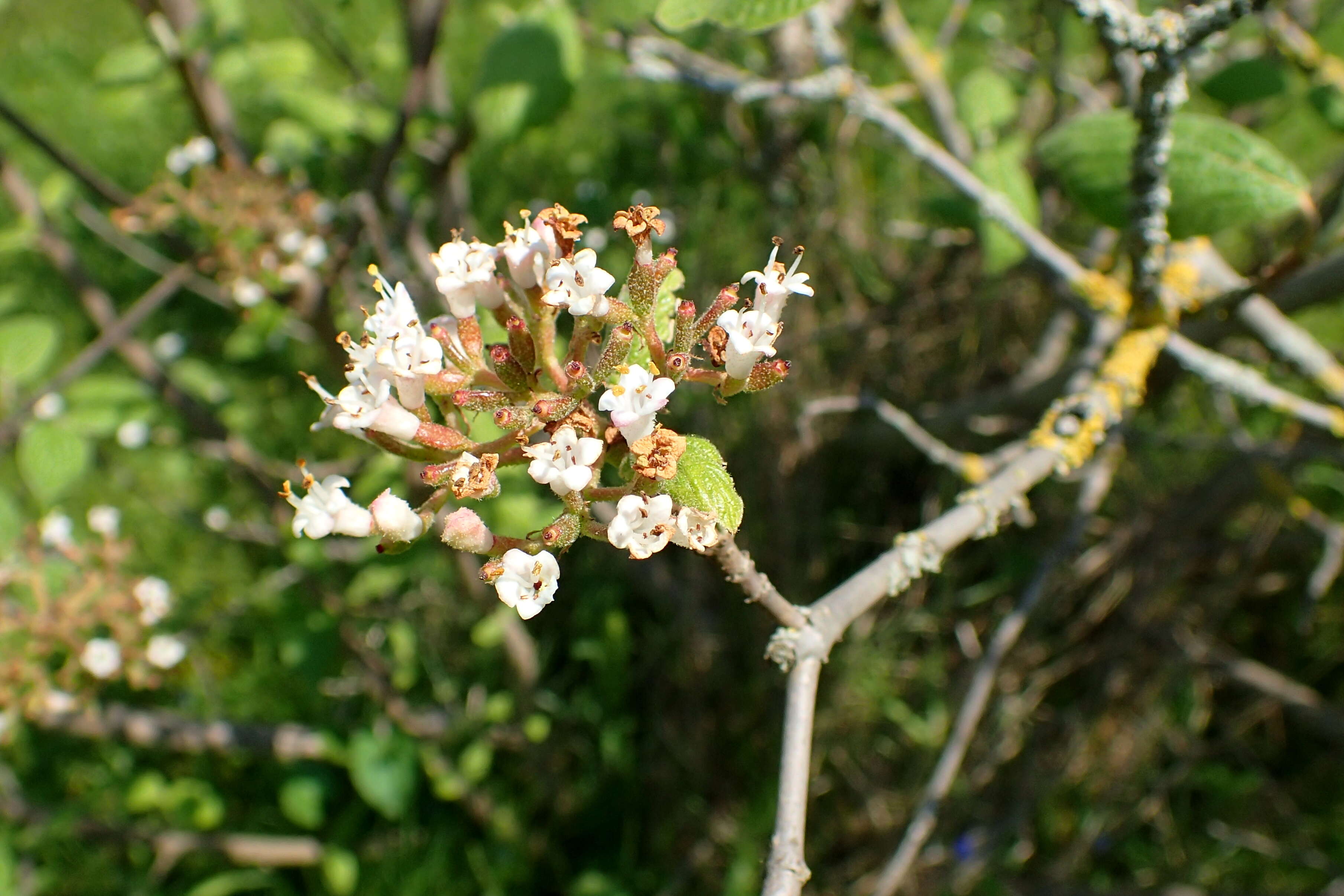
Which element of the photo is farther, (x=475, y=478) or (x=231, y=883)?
(x=231, y=883)

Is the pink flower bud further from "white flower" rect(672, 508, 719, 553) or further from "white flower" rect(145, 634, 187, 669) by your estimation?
"white flower" rect(145, 634, 187, 669)

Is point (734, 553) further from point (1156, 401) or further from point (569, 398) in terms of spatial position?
point (1156, 401)

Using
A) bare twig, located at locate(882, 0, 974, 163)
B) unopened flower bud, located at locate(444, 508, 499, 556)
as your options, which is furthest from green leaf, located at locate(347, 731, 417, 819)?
bare twig, located at locate(882, 0, 974, 163)

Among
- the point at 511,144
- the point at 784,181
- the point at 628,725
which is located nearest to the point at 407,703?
the point at 628,725

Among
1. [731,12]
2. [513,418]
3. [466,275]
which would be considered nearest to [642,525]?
[513,418]

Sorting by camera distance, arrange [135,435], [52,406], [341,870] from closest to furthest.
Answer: [341,870]
[52,406]
[135,435]

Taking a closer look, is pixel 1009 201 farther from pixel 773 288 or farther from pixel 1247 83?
pixel 773 288
